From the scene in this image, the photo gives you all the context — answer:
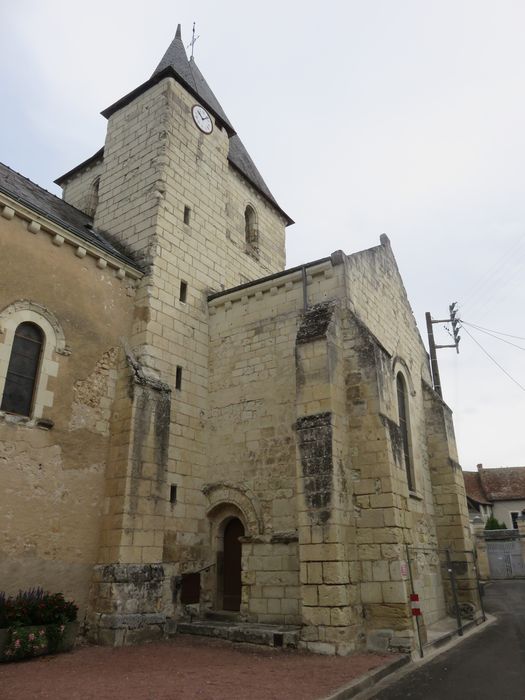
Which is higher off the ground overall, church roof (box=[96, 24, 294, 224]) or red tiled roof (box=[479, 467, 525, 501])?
church roof (box=[96, 24, 294, 224])

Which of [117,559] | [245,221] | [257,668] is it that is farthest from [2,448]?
[245,221]

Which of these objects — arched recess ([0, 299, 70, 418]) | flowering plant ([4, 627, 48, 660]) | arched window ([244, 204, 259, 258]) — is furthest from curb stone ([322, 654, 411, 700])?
arched window ([244, 204, 259, 258])

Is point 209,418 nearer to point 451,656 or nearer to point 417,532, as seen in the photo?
point 417,532

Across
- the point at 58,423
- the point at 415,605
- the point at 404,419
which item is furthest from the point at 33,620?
the point at 404,419

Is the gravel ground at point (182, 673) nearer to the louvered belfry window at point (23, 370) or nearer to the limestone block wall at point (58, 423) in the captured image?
the limestone block wall at point (58, 423)

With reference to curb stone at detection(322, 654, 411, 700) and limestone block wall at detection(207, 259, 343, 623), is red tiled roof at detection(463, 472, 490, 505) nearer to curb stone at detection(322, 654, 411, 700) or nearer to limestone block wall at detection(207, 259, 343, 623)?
limestone block wall at detection(207, 259, 343, 623)

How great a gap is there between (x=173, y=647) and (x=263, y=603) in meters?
1.91

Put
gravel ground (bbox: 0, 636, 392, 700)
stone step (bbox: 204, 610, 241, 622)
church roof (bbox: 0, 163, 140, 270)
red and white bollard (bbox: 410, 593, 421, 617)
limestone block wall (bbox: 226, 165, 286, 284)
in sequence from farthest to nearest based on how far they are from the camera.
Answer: limestone block wall (bbox: 226, 165, 286, 284), church roof (bbox: 0, 163, 140, 270), stone step (bbox: 204, 610, 241, 622), red and white bollard (bbox: 410, 593, 421, 617), gravel ground (bbox: 0, 636, 392, 700)

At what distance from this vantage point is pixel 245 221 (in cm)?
1723

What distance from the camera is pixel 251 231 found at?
17328 mm

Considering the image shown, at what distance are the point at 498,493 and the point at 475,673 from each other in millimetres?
33839

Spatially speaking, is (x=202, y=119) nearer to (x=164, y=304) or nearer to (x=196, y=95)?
(x=196, y=95)

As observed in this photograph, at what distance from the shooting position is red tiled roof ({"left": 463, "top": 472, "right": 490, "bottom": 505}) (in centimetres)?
3696

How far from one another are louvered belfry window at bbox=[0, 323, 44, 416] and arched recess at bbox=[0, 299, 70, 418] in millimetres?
97
